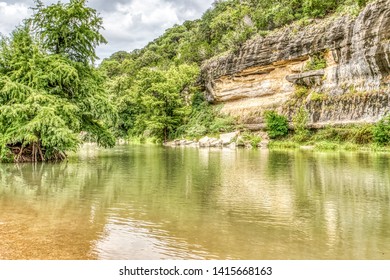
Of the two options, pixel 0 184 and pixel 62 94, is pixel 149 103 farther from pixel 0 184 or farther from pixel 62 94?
pixel 0 184

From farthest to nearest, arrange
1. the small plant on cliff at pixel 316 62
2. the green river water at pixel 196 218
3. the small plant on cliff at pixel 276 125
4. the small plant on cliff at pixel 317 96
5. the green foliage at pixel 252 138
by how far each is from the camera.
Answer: the small plant on cliff at pixel 276 125, the green foliage at pixel 252 138, the small plant on cliff at pixel 316 62, the small plant on cliff at pixel 317 96, the green river water at pixel 196 218

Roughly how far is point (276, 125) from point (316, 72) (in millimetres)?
6676

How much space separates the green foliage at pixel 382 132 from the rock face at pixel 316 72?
1651 millimetres

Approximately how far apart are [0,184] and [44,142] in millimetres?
6977

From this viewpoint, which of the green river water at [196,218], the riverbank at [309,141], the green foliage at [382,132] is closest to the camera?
the green river water at [196,218]

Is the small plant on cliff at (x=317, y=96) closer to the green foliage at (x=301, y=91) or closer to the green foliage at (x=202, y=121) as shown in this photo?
the green foliage at (x=301, y=91)

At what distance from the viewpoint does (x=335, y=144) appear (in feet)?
101

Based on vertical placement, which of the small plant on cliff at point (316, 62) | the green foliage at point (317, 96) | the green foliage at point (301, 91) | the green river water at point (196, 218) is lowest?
the green river water at point (196, 218)

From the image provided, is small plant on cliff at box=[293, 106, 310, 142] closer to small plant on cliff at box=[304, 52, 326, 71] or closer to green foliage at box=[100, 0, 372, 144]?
green foliage at box=[100, 0, 372, 144]

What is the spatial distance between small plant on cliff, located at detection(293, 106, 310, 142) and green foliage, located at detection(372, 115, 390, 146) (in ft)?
28.0

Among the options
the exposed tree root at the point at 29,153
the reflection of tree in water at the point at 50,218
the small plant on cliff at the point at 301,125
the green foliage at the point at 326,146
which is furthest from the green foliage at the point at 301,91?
the reflection of tree in water at the point at 50,218

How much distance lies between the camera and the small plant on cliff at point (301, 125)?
36.3 meters

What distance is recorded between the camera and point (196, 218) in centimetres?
727

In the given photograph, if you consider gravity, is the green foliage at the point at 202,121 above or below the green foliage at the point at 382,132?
above
